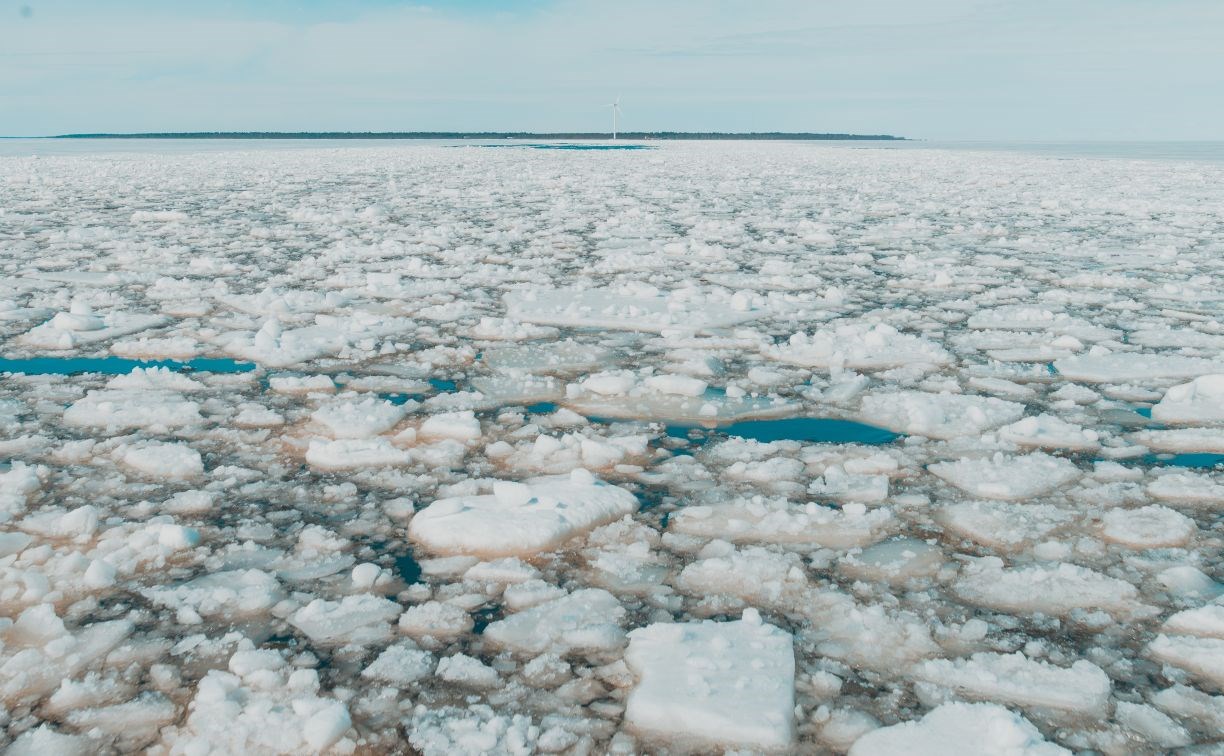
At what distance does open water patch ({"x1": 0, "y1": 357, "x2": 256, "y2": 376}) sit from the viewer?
3.27m

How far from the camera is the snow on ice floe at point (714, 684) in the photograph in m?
1.33

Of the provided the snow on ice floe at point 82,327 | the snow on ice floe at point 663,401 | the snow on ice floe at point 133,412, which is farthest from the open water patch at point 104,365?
the snow on ice floe at point 663,401

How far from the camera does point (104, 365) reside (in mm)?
3367

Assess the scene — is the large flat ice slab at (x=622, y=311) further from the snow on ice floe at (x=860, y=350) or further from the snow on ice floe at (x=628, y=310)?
the snow on ice floe at (x=860, y=350)

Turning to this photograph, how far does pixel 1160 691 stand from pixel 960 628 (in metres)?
0.31

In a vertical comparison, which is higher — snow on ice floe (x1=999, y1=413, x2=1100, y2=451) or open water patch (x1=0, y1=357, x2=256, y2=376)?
snow on ice floe (x1=999, y1=413, x2=1100, y2=451)

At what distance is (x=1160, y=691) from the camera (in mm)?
1429

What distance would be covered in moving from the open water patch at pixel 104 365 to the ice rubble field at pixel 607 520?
0.28ft

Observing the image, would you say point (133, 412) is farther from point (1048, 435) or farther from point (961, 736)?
point (1048, 435)

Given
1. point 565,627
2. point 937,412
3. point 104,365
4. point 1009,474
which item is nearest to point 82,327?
point 104,365

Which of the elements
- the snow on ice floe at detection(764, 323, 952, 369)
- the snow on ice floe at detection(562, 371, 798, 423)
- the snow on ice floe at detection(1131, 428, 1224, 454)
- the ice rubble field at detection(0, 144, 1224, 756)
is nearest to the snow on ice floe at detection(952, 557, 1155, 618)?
the ice rubble field at detection(0, 144, 1224, 756)

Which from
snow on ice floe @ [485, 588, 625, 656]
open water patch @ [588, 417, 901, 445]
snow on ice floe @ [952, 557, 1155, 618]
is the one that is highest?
snow on ice floe @ [952, 557, 1155, 618]

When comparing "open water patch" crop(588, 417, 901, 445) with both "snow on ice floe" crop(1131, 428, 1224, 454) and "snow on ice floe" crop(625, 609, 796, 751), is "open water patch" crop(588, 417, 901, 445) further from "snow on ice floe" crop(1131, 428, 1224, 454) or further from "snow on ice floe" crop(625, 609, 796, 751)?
"snow on ice floe" crop(625, 609, 796, 751)

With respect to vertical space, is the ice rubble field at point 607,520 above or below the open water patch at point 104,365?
above
